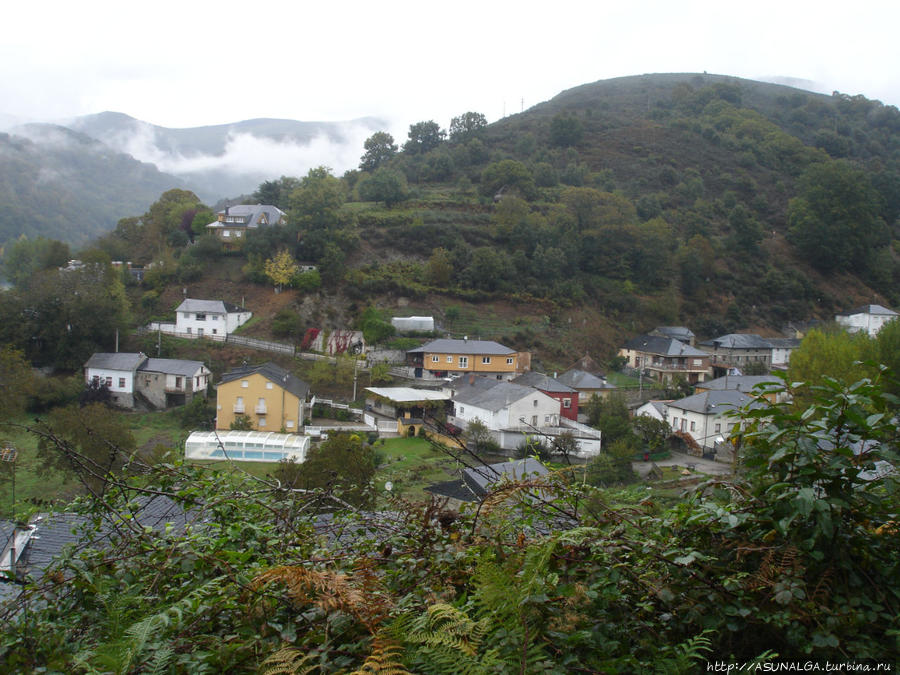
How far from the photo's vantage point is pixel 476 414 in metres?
21.4

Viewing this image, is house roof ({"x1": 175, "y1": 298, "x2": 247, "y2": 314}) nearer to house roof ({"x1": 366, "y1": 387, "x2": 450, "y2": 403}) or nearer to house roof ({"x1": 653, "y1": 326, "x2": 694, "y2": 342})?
house roof ({"x1": 366, "y1": 387, "x2": 450, "y2": 403})

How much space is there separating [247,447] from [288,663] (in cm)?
1652

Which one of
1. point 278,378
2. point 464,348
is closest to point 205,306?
point 278,378

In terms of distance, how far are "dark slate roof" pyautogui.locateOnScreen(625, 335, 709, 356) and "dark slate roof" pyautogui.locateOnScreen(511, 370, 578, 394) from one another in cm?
Answer: 785

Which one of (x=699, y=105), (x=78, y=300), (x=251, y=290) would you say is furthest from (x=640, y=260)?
(x=699, y=105)

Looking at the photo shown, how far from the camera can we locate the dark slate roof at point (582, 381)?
2478 cm

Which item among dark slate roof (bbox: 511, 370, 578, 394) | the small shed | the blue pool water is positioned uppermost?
the small shed

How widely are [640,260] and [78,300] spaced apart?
31.6 metres

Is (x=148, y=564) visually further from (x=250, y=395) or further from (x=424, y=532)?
(x=250, y=395)

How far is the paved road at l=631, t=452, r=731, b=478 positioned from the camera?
17.3m

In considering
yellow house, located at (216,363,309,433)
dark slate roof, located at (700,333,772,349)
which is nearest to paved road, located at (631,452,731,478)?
yellow house, located at (216,363,309,433)

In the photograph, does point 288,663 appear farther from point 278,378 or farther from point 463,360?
point 463,360

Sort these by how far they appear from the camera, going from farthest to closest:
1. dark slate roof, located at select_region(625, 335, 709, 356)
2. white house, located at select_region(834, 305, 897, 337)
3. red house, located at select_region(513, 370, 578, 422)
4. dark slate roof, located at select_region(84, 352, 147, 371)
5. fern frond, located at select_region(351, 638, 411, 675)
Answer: white house, located at select_region(834, 305, 897, 337) → dark slate roof, located at select_region(625, 335, 709, 356) → dark slate roof, located at select_region(84, 352, 147, 371) → red house, located at select_region(513, 370, 578, 422) → fern frond, located at select_region(351, 638, 411, 675)

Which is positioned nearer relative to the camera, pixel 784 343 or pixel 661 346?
pixel 661 346
